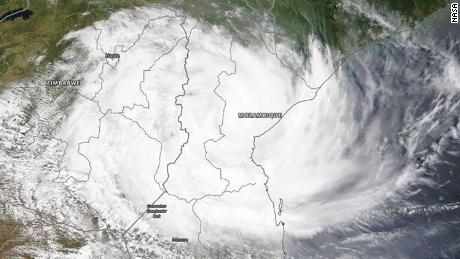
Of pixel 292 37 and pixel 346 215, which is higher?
pixel 292 37

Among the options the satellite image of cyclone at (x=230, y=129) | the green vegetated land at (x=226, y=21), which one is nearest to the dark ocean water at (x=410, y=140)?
the satellite image of cyclone at (x=230, y=129)

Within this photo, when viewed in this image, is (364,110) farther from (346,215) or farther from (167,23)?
(167,23)

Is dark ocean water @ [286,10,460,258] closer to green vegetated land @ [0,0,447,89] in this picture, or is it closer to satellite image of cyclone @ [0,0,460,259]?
satellite image of cyclone @ [0,0,460,259]

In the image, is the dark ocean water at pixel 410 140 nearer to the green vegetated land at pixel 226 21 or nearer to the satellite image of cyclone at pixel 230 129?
the satellite image of cyclone at pixel 230 129

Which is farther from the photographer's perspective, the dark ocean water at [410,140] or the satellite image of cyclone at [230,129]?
the dark ocean water at [410,140]

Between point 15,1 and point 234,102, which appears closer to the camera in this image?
point 234,102

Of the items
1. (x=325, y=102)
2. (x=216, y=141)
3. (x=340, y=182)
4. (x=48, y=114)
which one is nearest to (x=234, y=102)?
(x=216, y=141)
